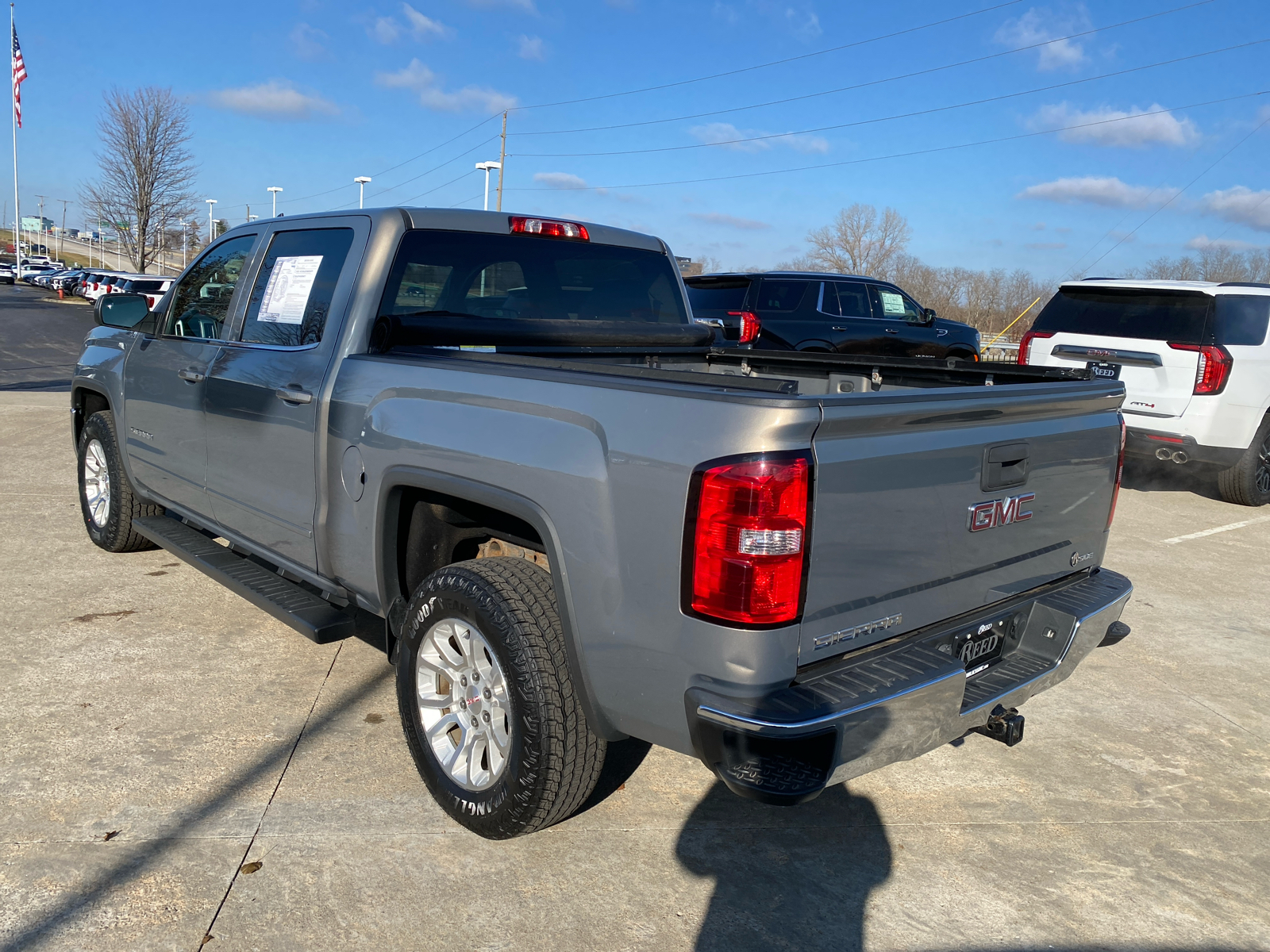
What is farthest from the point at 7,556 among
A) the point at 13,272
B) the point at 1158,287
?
the point at 13,272

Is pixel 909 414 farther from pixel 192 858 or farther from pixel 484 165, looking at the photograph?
pixel 484 165

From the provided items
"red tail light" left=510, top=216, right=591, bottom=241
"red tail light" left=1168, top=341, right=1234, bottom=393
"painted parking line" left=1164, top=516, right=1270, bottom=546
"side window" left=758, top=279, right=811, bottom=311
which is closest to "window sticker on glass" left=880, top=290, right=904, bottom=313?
"side window" left=758, top=279, right=811, bottom=311

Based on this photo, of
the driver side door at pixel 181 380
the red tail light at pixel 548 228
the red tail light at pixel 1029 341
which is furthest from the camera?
the red tail light at pixel 1029 341

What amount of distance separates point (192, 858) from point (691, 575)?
1.73m

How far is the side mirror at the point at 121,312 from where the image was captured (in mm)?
5102

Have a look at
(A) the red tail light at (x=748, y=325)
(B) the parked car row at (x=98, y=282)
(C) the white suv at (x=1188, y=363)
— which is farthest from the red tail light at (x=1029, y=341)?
(B) the parked car row at (x=98, y=282)

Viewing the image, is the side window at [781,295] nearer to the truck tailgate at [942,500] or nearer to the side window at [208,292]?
the side window at [208,292]

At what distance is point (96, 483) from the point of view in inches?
233

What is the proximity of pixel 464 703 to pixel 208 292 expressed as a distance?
2.67 meters

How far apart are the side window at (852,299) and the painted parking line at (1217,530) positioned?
5.27 meters

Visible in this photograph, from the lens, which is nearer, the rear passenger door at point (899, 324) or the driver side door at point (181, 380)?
the driver side door at point (181, 380)

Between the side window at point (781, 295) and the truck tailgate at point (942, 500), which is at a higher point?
the side window at point (781, 295)

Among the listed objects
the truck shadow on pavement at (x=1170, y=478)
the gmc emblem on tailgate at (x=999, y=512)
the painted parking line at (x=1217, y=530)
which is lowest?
the painted parking line at (x=1217, y=530)

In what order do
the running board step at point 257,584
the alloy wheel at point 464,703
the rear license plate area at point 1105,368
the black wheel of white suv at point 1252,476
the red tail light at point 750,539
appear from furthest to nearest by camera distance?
the black wheel of white suv at point 1252,476 → the rear license plate area at point 1105,368 → the running board step at point 257,584 → the alloy wheel at point 464,703 → the red tail light at point 750,539
